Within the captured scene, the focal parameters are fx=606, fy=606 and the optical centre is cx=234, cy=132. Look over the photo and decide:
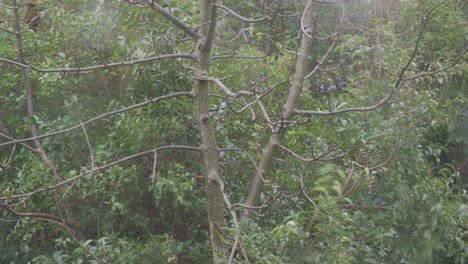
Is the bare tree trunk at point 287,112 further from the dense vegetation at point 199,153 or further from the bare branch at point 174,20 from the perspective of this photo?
the bare branch at point 174,20

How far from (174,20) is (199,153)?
3.10 feet

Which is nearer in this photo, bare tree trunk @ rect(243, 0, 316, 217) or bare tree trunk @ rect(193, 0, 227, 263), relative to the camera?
bare tree trunk @ rect(193, 0, 227, 263)

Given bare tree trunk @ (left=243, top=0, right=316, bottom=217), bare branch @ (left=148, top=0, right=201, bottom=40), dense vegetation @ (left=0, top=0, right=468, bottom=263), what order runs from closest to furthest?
bare branch @ (left=148, top=0, right=201, bottom=40)
dense vegetation @ (left=0, top=0, right=468, bottom=263)
bare tree trunk @ (left=243, top=0, right=316, bottom=217)

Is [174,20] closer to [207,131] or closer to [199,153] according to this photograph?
[207,131]

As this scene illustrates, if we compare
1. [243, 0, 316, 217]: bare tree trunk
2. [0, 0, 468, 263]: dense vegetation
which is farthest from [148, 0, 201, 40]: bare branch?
[243, 0, 316, 217]: bare tree trunk

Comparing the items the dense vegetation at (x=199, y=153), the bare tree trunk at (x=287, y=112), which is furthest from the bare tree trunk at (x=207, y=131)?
the bare tree trunk at (x=287, y=112)

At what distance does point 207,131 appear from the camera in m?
2.91

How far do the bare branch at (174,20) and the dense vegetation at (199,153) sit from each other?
0.04 feet

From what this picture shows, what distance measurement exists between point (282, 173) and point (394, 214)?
712mm

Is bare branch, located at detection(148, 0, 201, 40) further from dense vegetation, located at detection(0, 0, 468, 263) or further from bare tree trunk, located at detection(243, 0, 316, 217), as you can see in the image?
bare tree trunk, located at detection(243, 0, 316, 217)

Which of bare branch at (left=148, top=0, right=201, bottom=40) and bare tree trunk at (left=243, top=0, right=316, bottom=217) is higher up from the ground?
bare branch at (left=148, top=0, right=201, bottom=40)

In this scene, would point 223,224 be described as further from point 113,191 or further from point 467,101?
point 467,101

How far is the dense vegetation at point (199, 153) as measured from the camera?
280cm

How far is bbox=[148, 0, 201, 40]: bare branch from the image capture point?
2.69m
